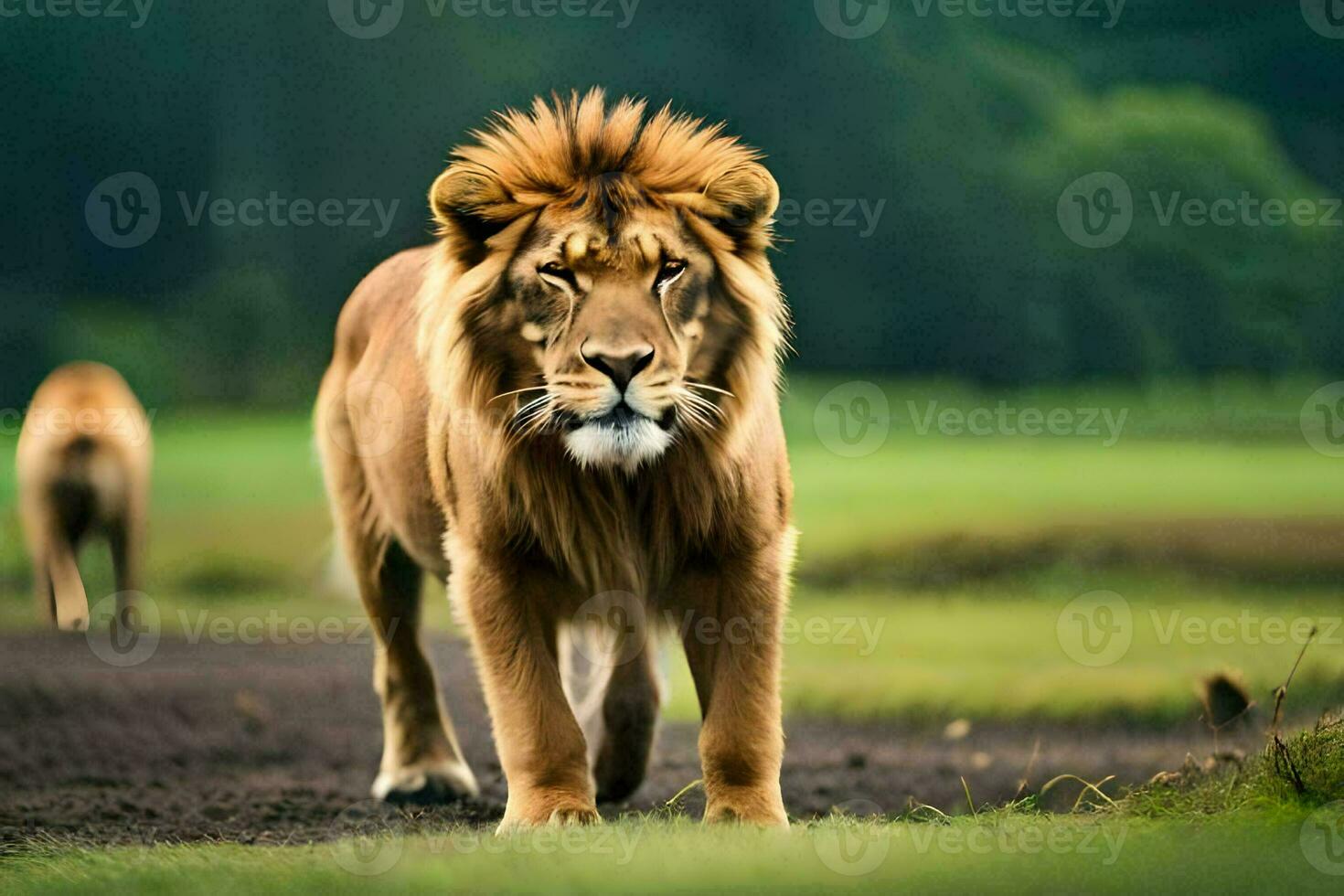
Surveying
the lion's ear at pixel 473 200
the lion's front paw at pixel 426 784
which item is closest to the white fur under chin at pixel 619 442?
the lion's ear at pixel 473 200

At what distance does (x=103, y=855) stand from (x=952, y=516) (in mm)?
10200

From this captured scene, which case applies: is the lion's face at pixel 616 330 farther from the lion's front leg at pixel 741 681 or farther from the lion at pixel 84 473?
the lion at pixel 84 473

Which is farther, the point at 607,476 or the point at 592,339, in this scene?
the point at 607,476

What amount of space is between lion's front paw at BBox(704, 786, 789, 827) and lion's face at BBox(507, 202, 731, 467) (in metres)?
1.24

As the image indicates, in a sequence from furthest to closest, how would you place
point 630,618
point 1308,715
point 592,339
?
point 1308,715
point 630,618
point 592,339

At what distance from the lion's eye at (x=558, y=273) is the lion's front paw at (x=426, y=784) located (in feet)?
11.3

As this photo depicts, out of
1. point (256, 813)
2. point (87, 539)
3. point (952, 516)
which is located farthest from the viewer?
point (952, 516)

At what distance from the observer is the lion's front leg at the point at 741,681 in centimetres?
607

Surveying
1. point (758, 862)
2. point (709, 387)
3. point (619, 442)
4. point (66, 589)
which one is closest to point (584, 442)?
point (619, 442)

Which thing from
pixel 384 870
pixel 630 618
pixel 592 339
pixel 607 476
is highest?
pixel 592 339

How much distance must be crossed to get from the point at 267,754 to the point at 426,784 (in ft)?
9.15

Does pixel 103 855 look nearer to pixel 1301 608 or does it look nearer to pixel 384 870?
pixel 384 870

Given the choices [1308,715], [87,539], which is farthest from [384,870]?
[87,539]

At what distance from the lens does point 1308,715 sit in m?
7.64
